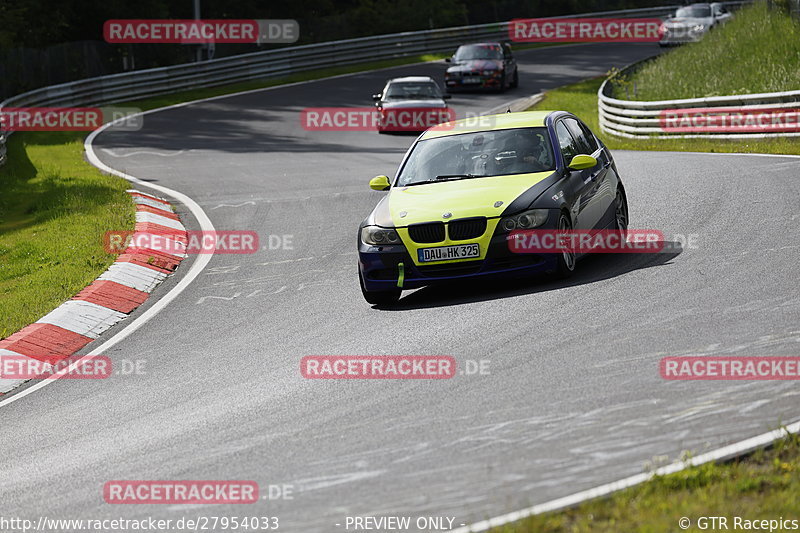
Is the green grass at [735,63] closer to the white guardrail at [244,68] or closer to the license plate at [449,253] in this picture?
the white guardrail at [244,68]

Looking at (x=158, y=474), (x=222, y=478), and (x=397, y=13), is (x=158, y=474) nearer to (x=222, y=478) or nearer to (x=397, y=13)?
(x=222, y=478)

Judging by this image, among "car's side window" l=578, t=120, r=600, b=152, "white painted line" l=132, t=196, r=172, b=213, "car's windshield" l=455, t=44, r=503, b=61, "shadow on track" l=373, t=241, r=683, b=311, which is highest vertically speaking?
"car's side window" l=578, t=120, r=600, b=152

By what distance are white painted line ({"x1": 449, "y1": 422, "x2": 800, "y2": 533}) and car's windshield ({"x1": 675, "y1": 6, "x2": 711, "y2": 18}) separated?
46.6 meters

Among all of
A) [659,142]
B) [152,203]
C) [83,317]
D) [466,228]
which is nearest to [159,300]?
[83,317]

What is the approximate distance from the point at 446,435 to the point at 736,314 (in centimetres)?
296

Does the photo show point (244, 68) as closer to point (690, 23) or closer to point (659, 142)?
point (690, 23)

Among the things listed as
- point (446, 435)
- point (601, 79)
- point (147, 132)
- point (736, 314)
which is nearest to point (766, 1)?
point (601, 79)

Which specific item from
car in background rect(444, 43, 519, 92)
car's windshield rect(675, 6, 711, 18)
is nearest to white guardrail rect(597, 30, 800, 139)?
car in background rect(444, 43, 519, 92)

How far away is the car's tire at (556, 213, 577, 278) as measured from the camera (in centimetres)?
1041

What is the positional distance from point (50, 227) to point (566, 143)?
7945mm

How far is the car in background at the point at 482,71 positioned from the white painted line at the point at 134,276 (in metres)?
26.7

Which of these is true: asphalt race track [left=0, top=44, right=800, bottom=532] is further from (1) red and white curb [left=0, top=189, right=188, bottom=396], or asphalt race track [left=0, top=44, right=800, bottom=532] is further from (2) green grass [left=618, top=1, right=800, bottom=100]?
(2) green grass [left=618, top=1, right=800, bottom=100]

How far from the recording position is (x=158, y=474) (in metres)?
6.55

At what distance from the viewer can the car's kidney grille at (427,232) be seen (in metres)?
10.4
